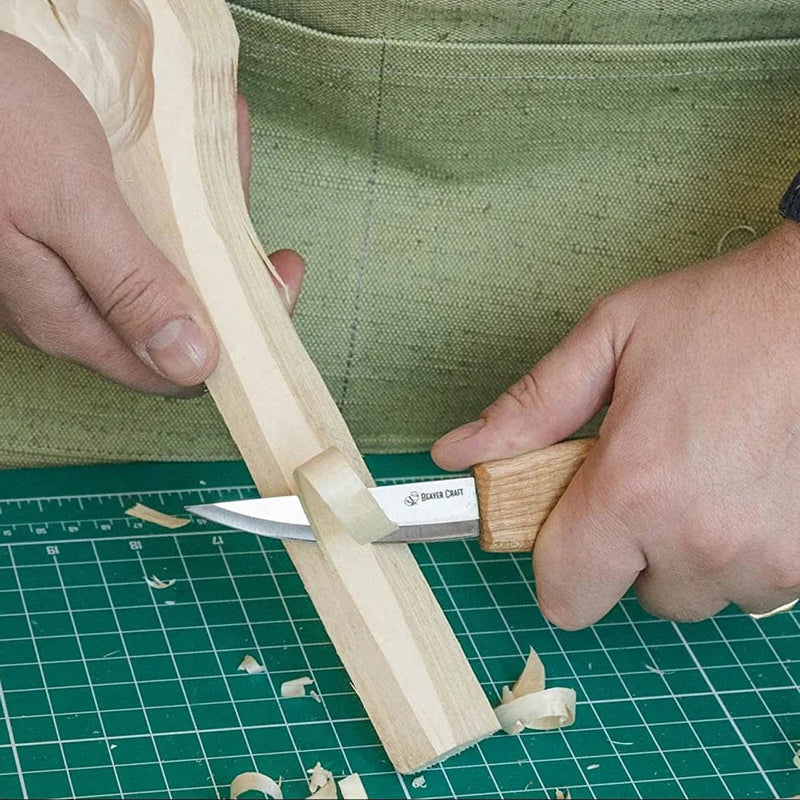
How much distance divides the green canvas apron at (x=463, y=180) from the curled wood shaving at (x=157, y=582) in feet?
0.77

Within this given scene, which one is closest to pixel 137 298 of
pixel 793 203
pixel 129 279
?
pixel 129 279

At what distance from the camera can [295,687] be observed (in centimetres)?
116

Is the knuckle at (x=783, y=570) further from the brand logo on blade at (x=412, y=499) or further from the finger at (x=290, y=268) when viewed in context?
the finger at (x=290, y=268)

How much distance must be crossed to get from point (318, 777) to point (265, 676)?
0.12m

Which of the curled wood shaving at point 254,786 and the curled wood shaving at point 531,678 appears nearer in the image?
the curled wood shaving at point 254,786

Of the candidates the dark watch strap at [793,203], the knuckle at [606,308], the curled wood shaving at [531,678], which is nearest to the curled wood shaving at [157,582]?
the curled wood shaving at [531,678]

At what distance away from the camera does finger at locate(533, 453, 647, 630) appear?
43.1 inches

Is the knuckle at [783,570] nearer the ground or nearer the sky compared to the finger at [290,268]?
nearer the ground

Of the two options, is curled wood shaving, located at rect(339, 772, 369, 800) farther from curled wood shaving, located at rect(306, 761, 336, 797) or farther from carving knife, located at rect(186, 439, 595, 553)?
carving knife, located at rect(186, 439, 595, 553)

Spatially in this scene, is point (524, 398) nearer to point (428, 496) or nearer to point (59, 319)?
point (428, 496)

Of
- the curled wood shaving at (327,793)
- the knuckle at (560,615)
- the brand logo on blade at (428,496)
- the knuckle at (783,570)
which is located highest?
the brand logo on blade at (428,496)

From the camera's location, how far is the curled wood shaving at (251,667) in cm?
117

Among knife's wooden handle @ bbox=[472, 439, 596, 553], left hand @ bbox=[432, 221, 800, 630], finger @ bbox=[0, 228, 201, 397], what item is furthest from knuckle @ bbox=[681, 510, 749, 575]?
finger @ bbox=[0, 228, 201, 397]

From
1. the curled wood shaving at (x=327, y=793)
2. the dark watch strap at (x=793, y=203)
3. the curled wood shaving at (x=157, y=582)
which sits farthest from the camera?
the curled wood shaving at (x=157, y=582)
